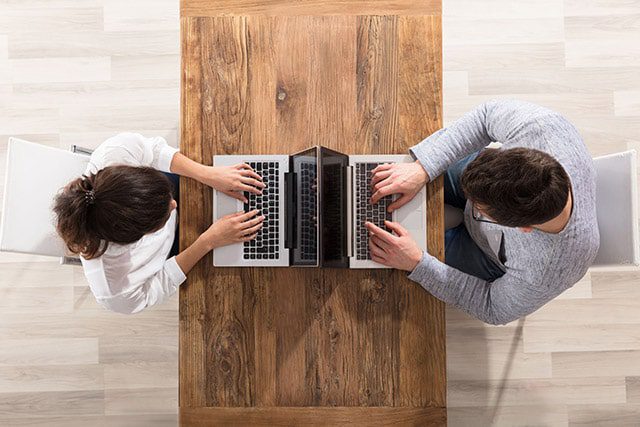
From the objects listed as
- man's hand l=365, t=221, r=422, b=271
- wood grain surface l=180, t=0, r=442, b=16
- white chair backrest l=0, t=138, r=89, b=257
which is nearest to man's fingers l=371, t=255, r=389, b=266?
man's hand l=365, t=221, r=422, b=271

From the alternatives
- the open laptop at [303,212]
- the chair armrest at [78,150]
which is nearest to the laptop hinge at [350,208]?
the open laptop at [303,212]

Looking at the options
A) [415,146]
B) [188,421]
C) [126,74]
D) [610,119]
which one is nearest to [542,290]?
[415,146]

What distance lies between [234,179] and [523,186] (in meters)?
0.84

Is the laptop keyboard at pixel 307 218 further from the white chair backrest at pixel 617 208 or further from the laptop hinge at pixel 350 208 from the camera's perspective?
the white chair backrest at pixel 617 208

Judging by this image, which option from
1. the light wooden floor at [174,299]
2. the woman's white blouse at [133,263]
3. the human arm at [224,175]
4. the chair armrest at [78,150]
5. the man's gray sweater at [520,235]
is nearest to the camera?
the man's gray sweater at [520,235]

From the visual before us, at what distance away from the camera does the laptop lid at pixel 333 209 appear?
157cm

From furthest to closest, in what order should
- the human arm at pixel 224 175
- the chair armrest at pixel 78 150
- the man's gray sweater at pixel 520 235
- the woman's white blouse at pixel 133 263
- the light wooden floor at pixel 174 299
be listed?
1. the light wooden floor at pixel 174 299
2. the chair armrest at pixel 78 150
3. the human arm at pixel 224 175
4. the woman's white blouse at pixel 133 263
5. the man's gray sweater at pixel 520 235

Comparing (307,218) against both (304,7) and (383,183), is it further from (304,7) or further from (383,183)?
(304,7)

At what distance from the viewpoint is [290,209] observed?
1662 millimetres

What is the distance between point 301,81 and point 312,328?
0.78 m

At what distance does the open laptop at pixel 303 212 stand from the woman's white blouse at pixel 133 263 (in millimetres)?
168

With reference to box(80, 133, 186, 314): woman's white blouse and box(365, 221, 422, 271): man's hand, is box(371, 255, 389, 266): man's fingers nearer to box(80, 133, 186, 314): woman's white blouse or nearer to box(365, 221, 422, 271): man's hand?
box(365, 221, 422, 271): man's hand

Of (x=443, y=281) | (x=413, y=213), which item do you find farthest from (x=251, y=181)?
(x=443, y=281)

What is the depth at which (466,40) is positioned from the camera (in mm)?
2381
